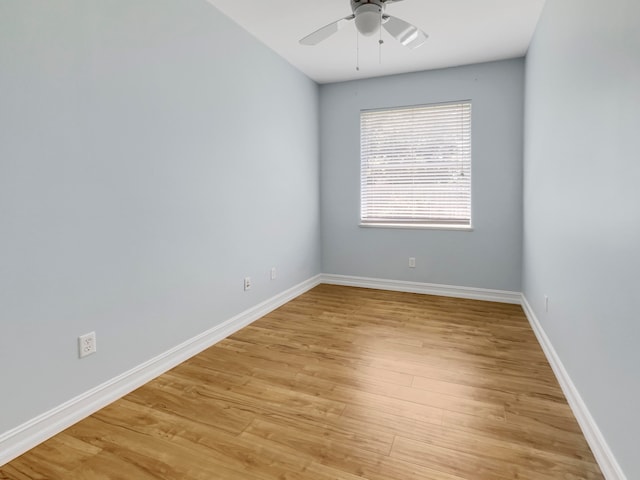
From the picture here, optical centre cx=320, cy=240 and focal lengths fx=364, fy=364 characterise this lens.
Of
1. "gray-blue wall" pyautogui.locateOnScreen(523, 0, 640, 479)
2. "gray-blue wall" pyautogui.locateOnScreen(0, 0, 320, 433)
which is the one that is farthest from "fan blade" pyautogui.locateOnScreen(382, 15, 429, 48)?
"gray-blue wall" pyautogui.locateOnScreen(0, 0, 320, 433)

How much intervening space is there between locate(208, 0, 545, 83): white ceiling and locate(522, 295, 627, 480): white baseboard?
101 inches

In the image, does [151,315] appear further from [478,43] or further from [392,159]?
[478,43]

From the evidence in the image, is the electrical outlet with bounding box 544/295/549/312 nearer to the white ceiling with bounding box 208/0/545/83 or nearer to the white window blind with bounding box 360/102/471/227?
the white window blind with bounding box 360/102/471/227

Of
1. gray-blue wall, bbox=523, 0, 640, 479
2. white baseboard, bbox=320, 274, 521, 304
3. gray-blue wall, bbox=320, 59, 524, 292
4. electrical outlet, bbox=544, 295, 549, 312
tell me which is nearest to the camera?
gray-blue wall, bbox=523, 0, 640, 479

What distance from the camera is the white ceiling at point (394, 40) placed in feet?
9.06

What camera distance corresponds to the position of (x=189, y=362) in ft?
8.50

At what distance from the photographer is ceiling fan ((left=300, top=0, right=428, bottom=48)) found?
2334mm

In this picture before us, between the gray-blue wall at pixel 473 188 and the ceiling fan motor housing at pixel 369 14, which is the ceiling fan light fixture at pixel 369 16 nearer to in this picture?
the ceiling fan motor housing at pixel 369 14

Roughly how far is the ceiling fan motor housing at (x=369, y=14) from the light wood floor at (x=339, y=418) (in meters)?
2.25

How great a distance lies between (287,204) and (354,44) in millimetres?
1714

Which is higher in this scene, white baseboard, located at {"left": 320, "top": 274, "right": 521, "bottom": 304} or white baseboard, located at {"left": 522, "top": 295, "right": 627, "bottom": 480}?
white baseboard, located at {"left": 320, "top": 274, "right": 521, "bottom": 304}

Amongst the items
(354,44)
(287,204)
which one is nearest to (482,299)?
(287,204)

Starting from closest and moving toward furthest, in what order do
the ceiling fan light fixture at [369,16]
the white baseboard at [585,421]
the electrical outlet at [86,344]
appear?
the white baseboard at [585,421] → the electrical outlet at [86,344] → the ceiling fan light fixture at [369,16]

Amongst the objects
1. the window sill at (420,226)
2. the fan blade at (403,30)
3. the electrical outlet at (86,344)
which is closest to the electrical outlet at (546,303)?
the window sill at (420,226)
